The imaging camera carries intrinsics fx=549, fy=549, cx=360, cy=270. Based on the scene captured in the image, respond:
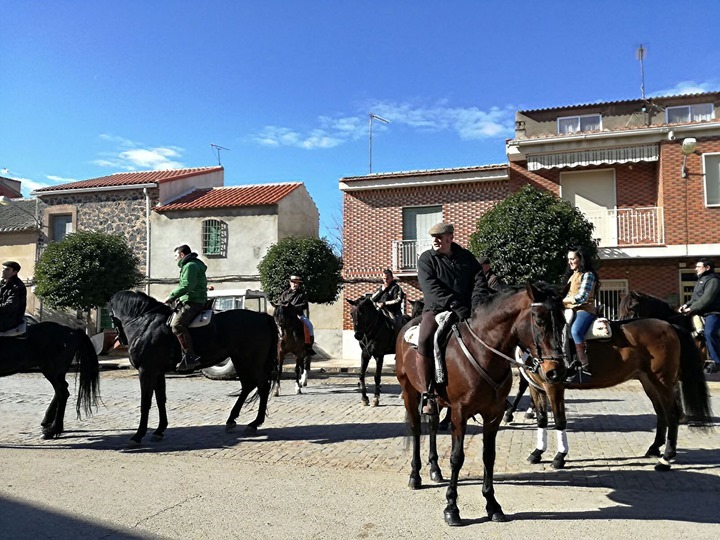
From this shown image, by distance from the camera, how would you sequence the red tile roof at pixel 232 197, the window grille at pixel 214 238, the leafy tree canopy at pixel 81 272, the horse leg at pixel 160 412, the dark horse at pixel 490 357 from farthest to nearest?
1. the window grille at pixel 214 238
2. the red tile roof at pixel 232 197
3. the leafy tree canopy at pixel 81 272
4. the horse leg at pixel 160 412
5. the dark horse at pixel 490 357

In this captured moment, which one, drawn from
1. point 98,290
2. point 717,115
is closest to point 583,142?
point 717,115

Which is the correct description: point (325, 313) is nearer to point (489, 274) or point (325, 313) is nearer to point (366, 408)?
point (366, 408)

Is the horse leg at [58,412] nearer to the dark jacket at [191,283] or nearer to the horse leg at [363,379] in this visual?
the dark jacket at [191,283]

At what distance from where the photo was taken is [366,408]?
396 inches

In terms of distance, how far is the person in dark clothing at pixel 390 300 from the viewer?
1129 cm

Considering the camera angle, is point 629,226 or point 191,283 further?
point 629,226

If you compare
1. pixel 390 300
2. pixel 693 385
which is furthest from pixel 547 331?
pixel 390 300

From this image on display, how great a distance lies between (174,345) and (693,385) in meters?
6.84

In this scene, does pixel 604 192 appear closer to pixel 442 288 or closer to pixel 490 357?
pixel 442 288

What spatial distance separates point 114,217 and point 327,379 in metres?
14.6

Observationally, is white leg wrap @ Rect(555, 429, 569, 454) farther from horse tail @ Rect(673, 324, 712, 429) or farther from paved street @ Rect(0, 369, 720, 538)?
horse tail @ Rect(673, 324, 712, 429)

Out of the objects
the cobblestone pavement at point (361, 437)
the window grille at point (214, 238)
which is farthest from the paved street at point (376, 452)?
the window grille at point (214, 238)

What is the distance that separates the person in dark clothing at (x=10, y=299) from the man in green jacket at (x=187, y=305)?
1988 millimetres

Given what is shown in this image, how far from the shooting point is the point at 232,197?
2398 cm
